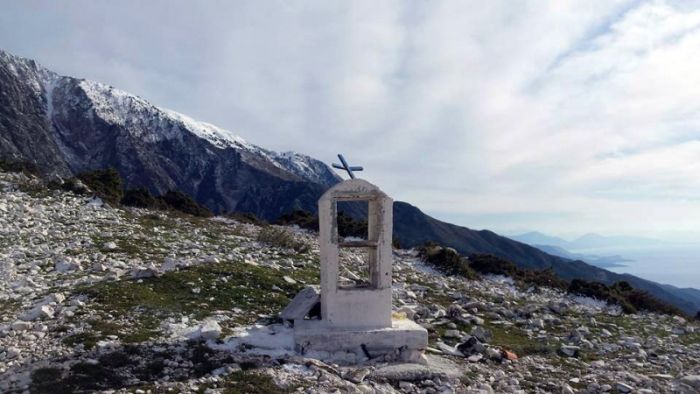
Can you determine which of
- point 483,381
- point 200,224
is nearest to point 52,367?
point 483,381

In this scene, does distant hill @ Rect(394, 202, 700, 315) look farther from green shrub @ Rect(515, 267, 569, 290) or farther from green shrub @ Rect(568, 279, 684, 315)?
green shrub @ Rect(568, 279, 684, 315)

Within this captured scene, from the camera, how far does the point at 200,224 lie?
930 inches

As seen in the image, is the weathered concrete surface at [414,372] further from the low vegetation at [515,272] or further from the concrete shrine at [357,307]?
the low vegetation at [515,272]

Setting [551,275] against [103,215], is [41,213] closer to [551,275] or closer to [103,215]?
[103,215]

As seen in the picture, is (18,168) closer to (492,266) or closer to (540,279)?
(492,266)

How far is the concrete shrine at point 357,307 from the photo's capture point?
30.0 ft

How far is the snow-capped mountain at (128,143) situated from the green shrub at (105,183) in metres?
33.3

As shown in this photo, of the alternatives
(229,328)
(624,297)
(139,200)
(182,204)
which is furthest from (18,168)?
(624,297)

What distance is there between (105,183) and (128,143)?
50.6 m

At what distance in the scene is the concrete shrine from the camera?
913cm

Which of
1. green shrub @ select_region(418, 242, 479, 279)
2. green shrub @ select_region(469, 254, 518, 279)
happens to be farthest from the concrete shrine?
green shrub @ select_region(469, 254, 518, 279)

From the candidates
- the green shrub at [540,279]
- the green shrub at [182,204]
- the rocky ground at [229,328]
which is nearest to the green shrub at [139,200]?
the green shrub at [182,204]

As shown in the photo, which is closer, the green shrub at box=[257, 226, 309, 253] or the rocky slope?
the green shrub at box=[257, 226, 309, 253]

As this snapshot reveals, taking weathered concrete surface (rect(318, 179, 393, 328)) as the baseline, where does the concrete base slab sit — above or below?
below
